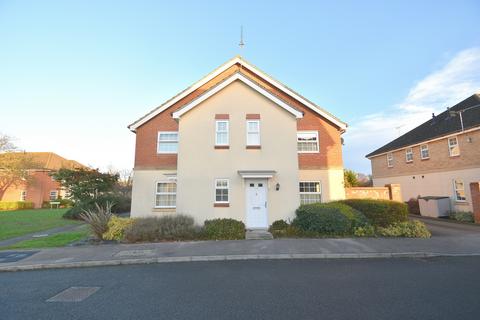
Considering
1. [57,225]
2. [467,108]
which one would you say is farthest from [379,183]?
[57,225]

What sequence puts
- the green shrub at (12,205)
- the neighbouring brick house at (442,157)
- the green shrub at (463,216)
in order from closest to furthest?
the green shrub at (463,216), the neighbouring brick house at (442,157), the green shrub at (12,205)

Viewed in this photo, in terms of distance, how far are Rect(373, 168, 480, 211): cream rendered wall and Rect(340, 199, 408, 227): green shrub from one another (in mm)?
9061

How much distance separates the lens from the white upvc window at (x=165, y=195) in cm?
1488

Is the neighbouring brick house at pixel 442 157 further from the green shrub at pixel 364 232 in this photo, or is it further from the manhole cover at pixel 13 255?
the manhole cover at pixel 13 255

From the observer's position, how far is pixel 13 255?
9180 mm

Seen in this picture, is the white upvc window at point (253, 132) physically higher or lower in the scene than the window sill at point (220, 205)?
higher

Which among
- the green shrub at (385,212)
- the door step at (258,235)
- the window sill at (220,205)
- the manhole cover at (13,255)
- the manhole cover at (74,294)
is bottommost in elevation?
the manhole cover at (74,294)

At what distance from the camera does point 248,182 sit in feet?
42.7

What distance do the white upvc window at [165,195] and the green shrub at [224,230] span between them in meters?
3.96

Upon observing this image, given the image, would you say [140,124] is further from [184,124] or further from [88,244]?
[88,244]

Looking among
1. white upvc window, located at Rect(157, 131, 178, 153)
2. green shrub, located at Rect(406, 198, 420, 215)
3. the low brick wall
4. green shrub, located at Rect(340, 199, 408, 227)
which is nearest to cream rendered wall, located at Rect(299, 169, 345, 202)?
the low brick wall

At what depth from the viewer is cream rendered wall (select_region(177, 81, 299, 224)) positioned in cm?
1276

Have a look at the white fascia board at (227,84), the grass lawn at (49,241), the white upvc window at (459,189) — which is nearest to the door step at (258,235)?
the white fascia board at (227,84)

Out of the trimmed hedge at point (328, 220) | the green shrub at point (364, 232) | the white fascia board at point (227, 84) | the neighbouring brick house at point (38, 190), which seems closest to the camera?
the green shrub at point (364, 232)
